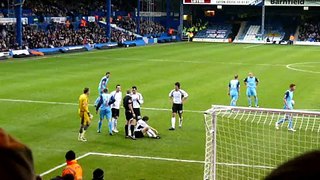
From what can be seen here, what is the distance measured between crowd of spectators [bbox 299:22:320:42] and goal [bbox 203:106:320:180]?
6128cm

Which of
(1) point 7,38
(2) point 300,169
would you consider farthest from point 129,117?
(1) point 7,38

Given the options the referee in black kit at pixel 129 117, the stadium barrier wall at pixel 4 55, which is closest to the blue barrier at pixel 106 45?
the stadium barrier wall at pixel 4 55

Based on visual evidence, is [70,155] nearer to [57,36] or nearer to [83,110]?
[83,110]

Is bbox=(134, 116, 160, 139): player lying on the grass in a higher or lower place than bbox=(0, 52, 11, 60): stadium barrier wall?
lower

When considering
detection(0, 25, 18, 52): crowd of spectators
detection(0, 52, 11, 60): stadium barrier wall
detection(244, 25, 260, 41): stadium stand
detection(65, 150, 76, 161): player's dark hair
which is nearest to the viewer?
detection(65, 150, 76, 161): player's dark hair

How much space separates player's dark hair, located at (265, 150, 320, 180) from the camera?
1.44 m

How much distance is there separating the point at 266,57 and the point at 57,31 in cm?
2402

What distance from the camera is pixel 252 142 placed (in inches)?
736

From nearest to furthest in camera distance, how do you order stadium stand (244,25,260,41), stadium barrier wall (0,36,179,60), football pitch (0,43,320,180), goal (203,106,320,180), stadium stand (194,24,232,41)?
1. goal (203,106,320,180)
2. football pitch (0,43,320,180)
3. stadium barrier wall (0,36,179,60)
4. stadium stand (244,25,260,41)
5. stadium stand (194,24,232,41)

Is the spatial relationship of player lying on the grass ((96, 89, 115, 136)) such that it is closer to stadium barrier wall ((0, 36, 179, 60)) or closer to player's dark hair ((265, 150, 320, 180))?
player's dark hair ((265, 150, 320, 180))

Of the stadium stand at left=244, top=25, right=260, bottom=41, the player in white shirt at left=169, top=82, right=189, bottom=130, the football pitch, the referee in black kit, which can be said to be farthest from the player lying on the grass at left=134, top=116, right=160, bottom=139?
the stadium stand at left=244, top=25, right=260, bottom=41

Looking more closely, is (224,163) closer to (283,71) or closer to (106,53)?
(283,71)

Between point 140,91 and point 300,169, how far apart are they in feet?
96.6

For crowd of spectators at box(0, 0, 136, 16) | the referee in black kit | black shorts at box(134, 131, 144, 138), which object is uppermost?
crowd of spectators at box(0, 0, 136, 16)
